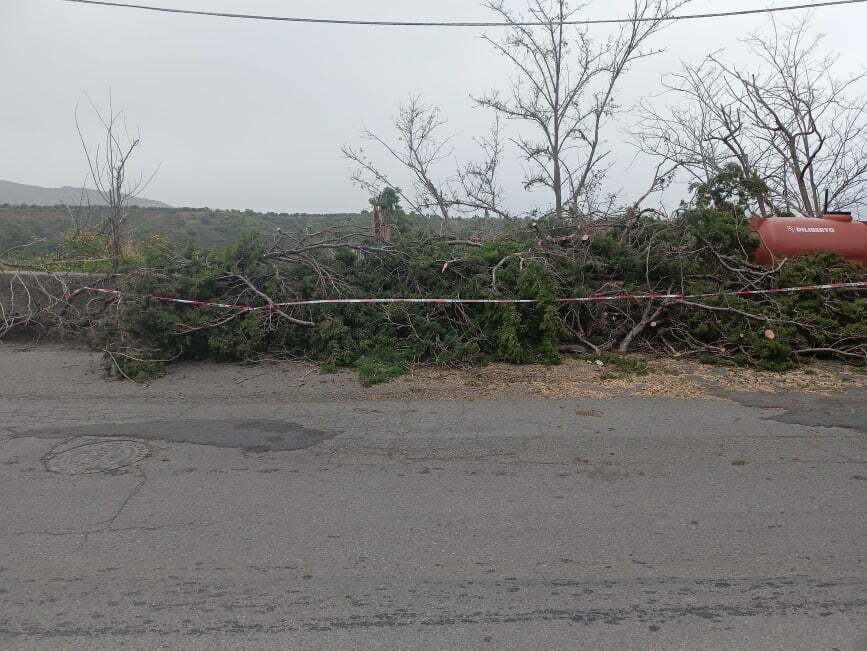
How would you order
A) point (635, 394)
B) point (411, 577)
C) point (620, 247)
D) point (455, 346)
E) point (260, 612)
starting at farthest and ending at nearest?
point (620, 247) → point (455, 346) → point (635, 394) → point (411, 577) → point (260, 612)

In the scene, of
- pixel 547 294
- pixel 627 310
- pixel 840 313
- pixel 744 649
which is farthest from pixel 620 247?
pixel 744 649

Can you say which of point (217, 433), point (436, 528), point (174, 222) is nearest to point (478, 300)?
point (217, 433)

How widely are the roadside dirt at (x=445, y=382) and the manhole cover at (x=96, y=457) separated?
5.26 feet

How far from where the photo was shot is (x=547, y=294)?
8.51m

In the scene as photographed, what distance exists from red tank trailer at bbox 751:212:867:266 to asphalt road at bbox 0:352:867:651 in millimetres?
3691

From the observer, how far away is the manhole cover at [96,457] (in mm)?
5074

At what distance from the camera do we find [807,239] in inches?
378

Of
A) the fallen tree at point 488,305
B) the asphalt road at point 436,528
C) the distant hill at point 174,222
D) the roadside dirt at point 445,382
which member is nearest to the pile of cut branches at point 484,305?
the fallen tree at point 488,305

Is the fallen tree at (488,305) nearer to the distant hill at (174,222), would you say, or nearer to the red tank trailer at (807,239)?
the red tank trailer at (807,239)

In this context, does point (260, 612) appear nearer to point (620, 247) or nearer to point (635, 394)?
point (635, 394)

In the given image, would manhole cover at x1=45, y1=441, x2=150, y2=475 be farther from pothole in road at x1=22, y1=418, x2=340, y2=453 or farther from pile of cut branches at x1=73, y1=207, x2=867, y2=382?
pile of cut branches at x1=73, y1=207, x2=867, y2=382

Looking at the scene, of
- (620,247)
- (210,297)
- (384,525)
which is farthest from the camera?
(620,247)

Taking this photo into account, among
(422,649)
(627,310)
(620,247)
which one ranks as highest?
(620,247)

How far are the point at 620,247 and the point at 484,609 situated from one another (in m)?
7.34
